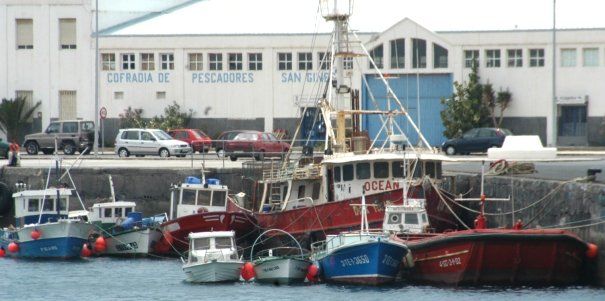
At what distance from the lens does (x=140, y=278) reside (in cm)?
3684

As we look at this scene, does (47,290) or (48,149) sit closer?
(47,290)

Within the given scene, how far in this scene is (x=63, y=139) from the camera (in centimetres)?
6194

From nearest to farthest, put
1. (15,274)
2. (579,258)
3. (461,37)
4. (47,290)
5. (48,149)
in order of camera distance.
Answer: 1. (579,258)
2. (47,290)
3. (15,274)
4. (48,149)
5. (461,37)

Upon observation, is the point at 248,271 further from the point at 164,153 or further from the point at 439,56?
the point at 439,56

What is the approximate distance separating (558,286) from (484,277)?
1573mm

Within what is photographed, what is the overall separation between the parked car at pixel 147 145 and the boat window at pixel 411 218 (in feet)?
81.2

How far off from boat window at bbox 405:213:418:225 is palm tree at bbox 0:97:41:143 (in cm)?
3768

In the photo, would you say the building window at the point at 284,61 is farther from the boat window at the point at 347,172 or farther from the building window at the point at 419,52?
the boat window at the point at 347,172

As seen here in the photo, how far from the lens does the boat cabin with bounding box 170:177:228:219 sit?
138 ft

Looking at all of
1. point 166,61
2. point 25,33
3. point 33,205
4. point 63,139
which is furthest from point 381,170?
point 25,33

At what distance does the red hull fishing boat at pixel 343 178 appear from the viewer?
1433 inches

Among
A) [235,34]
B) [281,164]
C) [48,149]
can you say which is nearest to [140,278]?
[281,164]

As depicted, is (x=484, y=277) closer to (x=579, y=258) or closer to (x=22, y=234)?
(x=579, y=258)

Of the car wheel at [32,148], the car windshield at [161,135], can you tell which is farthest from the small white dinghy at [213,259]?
the car wheel at [32,148]
